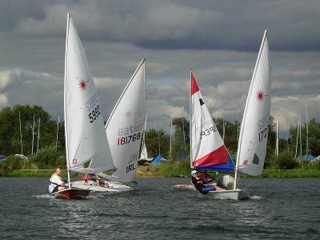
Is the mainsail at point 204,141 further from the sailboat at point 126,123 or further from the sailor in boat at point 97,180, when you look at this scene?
the sailor in boat at point 97,180

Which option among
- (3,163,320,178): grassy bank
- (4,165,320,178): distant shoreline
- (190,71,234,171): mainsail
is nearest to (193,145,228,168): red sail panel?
(190,71,234,171): mainsail

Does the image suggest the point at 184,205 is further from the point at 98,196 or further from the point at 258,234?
the point at 258,234

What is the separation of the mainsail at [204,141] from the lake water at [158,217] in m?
2.56

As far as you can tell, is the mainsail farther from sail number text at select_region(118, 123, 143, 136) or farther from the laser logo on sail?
the laser logo on sail

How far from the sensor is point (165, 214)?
3919 centimetres

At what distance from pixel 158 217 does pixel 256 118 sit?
1091 cm

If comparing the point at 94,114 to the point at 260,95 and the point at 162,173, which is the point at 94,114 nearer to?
the point at 260,95

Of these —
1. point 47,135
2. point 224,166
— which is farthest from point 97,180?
point 47,135

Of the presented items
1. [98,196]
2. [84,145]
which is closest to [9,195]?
[98,196]

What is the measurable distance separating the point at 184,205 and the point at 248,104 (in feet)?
23.7

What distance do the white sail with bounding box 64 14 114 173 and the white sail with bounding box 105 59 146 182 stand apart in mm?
5696

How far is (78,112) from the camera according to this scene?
145ft

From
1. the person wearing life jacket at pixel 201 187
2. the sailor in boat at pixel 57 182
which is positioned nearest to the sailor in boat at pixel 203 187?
the person wearing life jacket at pixel 201 187

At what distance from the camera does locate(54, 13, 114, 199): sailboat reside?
4378cm
